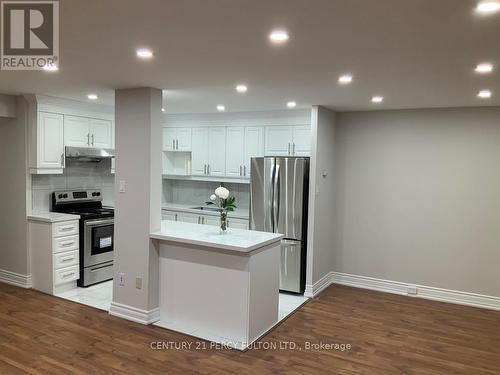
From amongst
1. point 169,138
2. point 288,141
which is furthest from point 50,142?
point 288,141

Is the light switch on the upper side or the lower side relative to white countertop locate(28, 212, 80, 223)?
upper

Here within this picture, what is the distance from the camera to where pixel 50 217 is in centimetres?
498

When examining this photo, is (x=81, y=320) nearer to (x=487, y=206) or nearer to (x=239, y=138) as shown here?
(x=239, y=138)

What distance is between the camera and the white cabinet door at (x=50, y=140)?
504 cm

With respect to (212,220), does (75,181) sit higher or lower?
higher

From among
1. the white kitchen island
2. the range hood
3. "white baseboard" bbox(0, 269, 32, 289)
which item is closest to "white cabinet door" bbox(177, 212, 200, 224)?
the range hood

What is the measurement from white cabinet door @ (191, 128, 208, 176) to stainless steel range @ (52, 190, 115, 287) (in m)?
1.54

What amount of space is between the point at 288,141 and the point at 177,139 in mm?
2102

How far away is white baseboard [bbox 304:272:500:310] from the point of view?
493 centimetres

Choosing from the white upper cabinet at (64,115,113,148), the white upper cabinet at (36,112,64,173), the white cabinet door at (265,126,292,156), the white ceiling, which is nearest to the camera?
the white ceiling

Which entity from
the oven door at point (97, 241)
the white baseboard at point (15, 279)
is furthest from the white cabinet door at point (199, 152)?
the white baseboard at point (15, 279)

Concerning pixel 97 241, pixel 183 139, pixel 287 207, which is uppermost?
pixel 183 139

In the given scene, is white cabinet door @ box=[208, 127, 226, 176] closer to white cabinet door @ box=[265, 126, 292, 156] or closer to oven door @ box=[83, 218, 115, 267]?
white cabinet door @ box=[265, 126, 292, 156]

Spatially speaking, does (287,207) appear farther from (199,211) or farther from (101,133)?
(101,133)
